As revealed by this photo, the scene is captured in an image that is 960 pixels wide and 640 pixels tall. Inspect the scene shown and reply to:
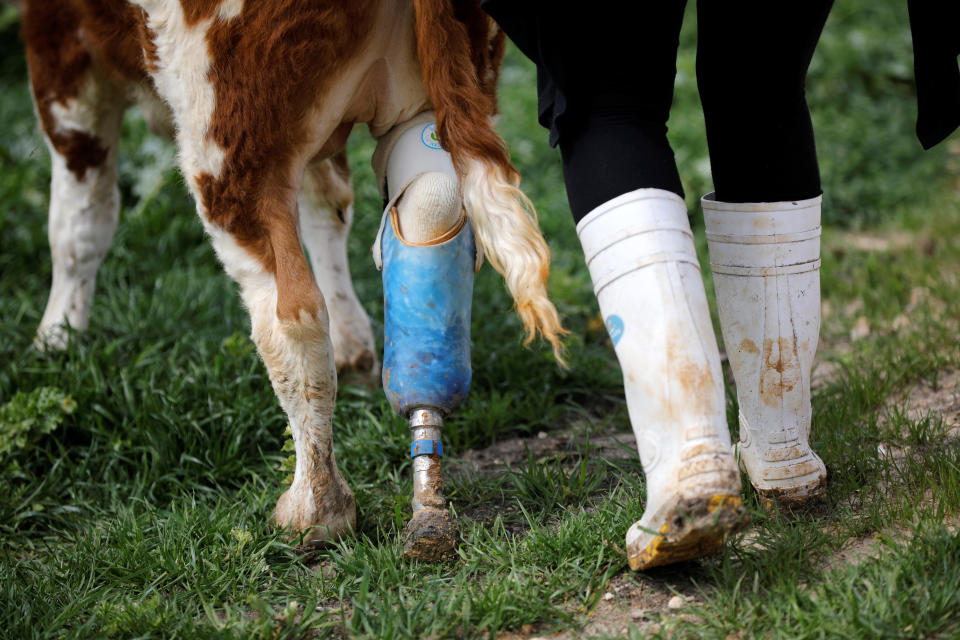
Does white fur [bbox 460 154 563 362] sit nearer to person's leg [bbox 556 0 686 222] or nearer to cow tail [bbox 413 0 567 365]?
cow tail [bbox 413 0 567 365]

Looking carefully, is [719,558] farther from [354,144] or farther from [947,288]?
[354,144]

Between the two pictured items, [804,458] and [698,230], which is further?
[698,230]

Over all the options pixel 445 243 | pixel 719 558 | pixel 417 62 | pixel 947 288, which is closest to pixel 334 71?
pixel 417 62

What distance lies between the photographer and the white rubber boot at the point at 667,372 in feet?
4.95

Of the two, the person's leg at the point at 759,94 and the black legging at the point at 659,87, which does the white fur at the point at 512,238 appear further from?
the person's leg at the point at 759,94

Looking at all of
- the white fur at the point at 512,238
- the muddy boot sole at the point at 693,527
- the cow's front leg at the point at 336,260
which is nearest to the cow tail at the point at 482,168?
the white fur at the point at 512,238

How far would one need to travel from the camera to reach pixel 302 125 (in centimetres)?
197

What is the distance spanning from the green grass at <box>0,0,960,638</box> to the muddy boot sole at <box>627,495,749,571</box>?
5.0 inches

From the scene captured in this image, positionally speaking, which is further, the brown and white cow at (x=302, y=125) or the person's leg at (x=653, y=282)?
the brown and white cow at (x=302, y=125)

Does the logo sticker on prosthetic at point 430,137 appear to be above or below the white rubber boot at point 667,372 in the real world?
above

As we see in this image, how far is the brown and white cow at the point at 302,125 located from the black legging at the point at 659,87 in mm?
208

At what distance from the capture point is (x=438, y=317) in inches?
76.5

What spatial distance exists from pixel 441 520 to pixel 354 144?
319 cm

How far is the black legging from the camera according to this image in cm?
154
